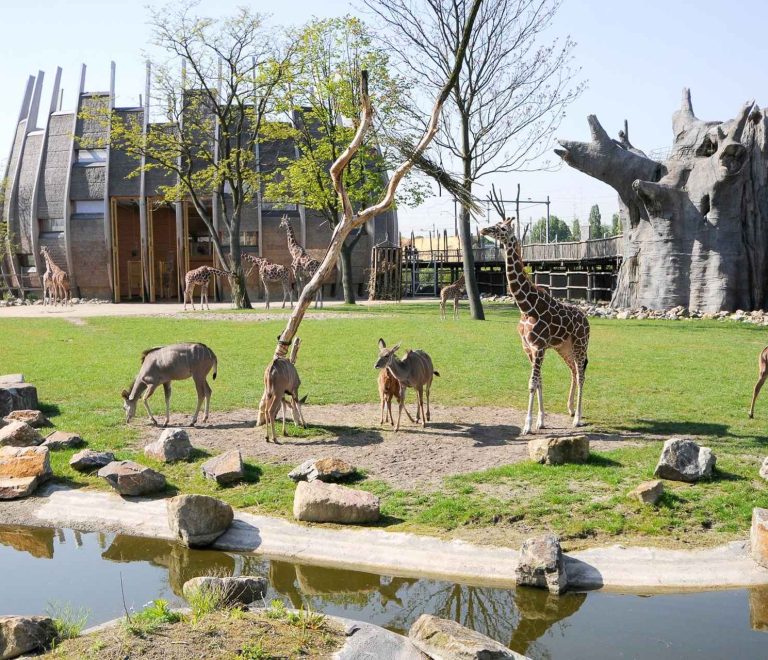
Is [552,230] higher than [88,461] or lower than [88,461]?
higher

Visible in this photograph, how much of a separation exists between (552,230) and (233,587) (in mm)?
→ 102855

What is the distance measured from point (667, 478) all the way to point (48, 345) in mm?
17048

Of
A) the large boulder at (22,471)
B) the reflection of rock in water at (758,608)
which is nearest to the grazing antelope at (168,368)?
the large boulder at (22,471)

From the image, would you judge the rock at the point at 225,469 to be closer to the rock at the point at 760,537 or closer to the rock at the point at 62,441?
the rock at the point at 62,441

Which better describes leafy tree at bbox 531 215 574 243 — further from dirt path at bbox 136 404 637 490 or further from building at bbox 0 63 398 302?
dirt path at bbox 136 404 637 490

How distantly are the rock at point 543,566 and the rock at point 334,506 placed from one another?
176 cm

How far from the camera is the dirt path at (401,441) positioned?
388 inches

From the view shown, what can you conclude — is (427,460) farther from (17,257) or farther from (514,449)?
(17,257)

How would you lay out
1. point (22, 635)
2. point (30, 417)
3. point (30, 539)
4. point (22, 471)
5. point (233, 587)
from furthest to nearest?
1. point (30, 417)
2. point (22, 471)
3. point (30, 539)
4. point (233, 587)
5. point (22, 635)

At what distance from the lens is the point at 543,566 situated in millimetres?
6828

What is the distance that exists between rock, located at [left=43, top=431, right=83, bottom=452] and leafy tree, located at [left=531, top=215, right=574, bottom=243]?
81.1m

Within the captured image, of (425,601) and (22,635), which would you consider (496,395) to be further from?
(22,635)

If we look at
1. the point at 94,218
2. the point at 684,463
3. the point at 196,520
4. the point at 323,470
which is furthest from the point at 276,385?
the point at 94,218

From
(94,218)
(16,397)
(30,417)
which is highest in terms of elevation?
(94,218)
